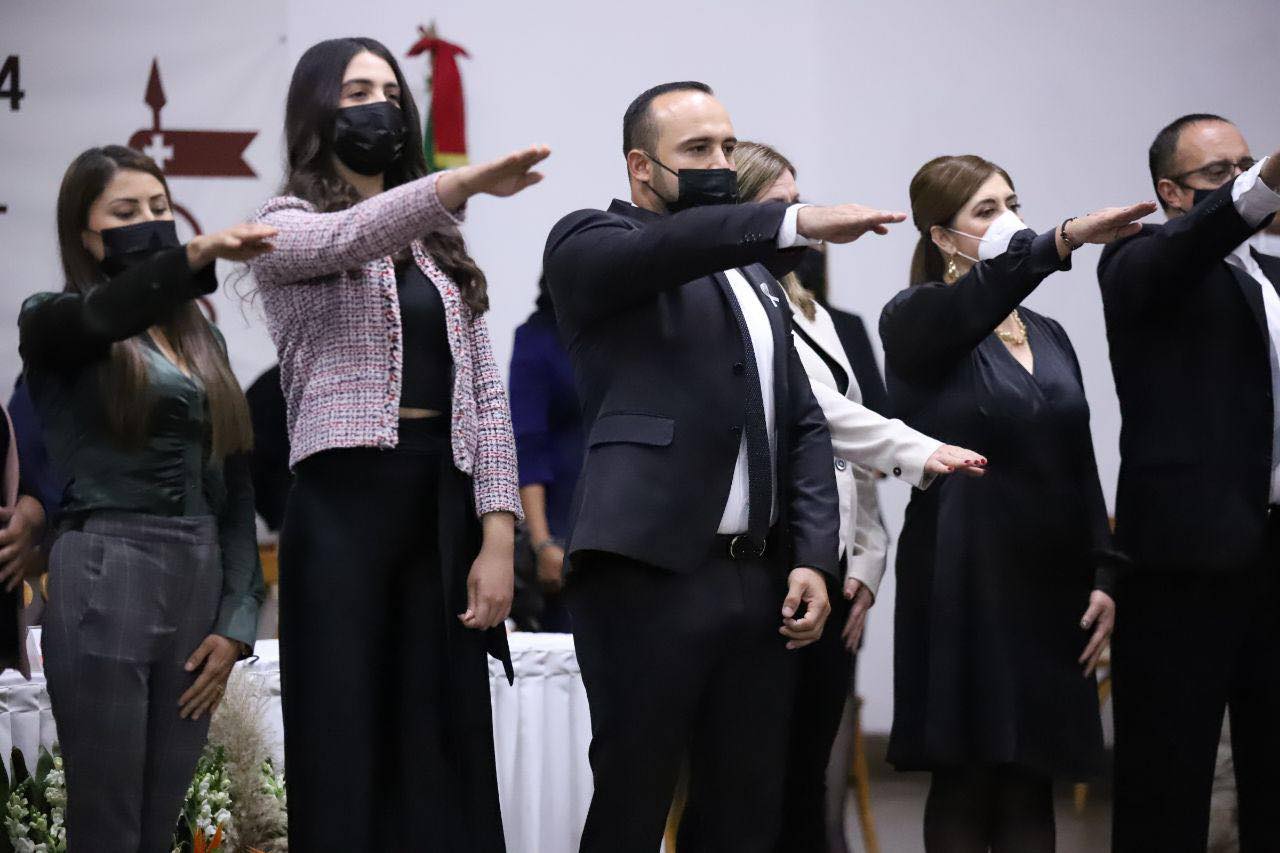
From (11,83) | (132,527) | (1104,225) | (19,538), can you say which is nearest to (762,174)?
(1104,225)

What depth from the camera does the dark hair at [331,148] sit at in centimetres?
226

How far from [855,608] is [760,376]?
2.59ft

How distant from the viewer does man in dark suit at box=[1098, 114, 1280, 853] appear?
283 centimetres

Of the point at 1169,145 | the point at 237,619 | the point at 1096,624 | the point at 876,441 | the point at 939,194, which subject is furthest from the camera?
the point at 1169,145

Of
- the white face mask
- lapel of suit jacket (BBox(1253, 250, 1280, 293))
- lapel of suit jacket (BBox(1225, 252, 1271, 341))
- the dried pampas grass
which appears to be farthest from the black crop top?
lapel of suit jacket (BBox(1253, 250, 1280, 293))

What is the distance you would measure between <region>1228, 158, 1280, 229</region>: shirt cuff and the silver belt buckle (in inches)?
42.2

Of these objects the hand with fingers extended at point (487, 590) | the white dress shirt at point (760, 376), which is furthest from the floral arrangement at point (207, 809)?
the white dress shirt at point (760, 376)

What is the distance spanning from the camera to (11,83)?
463 cm

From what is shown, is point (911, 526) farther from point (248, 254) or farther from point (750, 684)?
point (248, 254)

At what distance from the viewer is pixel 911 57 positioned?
4.98 metres

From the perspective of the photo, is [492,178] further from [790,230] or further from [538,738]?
[538,738]

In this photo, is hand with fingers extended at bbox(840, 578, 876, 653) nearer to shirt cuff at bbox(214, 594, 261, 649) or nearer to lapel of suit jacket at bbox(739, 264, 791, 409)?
lapel of suit jacket at bbox(739, 264, 791, 409)

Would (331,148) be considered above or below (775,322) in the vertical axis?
above

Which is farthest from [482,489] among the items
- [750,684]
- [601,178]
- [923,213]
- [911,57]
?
[911,57]
